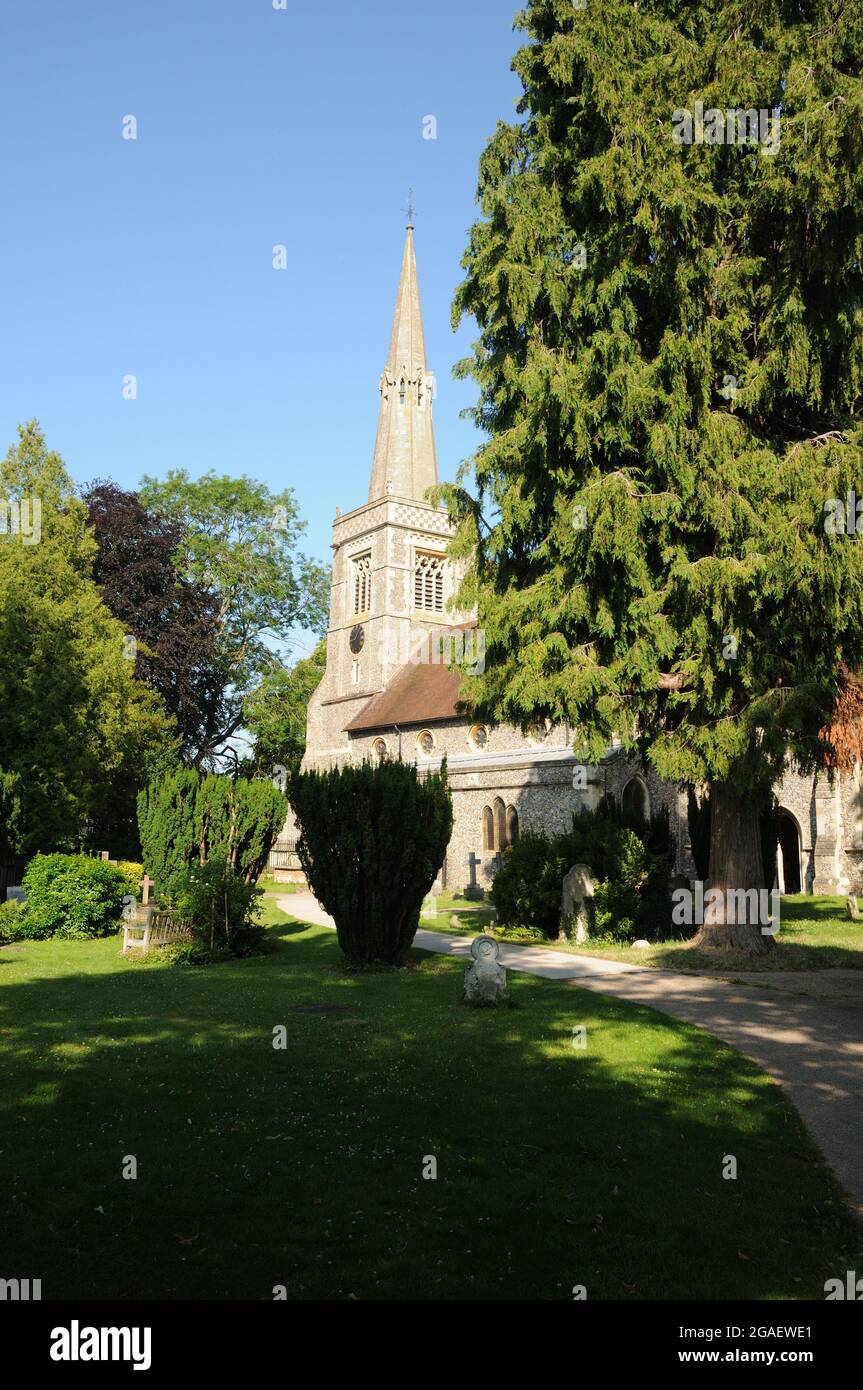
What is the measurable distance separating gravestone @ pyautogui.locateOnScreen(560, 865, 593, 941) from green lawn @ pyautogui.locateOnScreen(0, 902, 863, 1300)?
24.5ft

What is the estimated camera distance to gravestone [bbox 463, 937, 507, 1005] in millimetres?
10750

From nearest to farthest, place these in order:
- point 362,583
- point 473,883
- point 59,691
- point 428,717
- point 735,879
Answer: point 735,879 < point 59,691 < point 473,883 < point 428,717 < point 362,583

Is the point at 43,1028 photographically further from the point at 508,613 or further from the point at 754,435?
the point at 754,435

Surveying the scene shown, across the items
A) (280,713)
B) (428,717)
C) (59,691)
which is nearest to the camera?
(59,691)

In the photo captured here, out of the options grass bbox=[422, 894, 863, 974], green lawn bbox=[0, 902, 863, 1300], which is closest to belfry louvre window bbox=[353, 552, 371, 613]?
grass bbox=[422, 894, 863, 974]

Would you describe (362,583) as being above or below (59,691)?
above

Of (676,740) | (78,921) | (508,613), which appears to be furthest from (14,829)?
(676,740)

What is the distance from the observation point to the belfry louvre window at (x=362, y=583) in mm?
45281

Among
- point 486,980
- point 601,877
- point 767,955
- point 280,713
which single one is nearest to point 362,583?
point 280,713

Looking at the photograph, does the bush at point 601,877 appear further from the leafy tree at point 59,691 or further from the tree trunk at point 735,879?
the leafy tree at point 59,691

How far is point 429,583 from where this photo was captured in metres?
44.9

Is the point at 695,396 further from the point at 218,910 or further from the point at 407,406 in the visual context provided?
the point at 407,406

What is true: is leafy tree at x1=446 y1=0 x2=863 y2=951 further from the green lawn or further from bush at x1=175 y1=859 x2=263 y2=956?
bush at x1=175 y1=859 x2=263 y2=956

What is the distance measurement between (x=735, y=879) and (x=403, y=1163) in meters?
10.8
